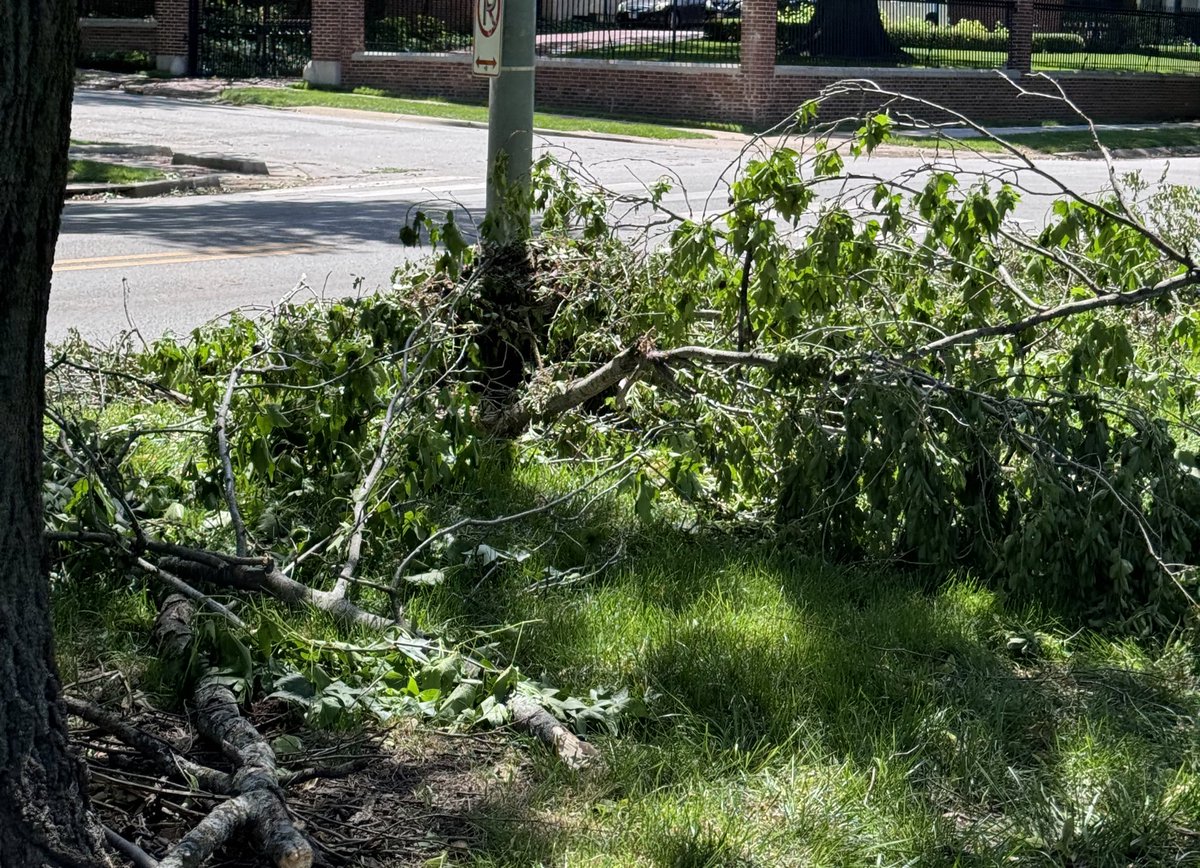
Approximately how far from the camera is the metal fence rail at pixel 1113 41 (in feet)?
122

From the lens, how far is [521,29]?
21.4ft

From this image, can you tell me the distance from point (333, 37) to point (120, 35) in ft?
30.2

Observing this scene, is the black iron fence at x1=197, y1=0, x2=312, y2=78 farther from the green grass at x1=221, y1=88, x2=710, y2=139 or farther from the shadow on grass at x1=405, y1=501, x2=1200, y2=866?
the shadow on grass at x1=405, y1=501, x2=1200, y2=866

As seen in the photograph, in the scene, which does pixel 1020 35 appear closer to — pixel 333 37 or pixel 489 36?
pixel 333 37

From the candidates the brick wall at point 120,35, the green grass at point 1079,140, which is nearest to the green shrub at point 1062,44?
the green grass at point 1079,140

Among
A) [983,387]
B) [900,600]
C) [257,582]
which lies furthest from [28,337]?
[983,387]

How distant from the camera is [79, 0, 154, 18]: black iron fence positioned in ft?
131

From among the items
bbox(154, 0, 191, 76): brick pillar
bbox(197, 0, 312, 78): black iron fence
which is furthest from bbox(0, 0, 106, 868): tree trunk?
bbox(154, 0, 191, 76): brick pillar

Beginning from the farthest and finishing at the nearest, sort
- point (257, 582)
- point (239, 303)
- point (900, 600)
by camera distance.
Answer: point (239, 303) → point (900, 600) → point (257, 582)

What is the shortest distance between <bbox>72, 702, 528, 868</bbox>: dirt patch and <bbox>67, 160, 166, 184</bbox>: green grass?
47.2ft

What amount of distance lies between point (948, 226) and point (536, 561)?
6.45ft

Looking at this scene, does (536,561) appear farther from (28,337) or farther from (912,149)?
(912,149)

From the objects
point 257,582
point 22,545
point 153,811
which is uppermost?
point 22,545

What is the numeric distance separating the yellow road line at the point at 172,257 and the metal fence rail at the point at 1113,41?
28.5 meters
